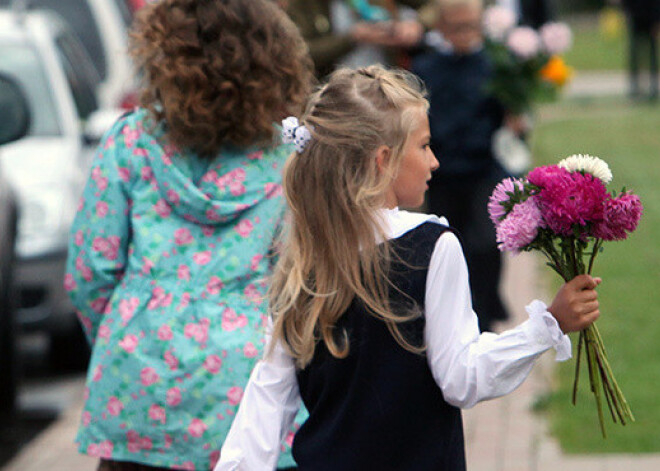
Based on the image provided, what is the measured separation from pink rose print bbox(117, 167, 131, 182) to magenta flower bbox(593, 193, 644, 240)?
1.28 m

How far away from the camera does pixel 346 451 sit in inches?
116

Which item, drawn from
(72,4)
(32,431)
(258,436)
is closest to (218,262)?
(258,436)

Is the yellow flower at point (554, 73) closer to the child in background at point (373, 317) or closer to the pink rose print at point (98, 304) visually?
the pink rose print at point (98, 304)

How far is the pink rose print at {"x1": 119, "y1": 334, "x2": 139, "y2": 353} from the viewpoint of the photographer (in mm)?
3506

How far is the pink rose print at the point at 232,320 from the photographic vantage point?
11.4 ft

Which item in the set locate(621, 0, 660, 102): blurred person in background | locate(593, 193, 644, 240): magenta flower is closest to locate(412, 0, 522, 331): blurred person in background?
locate(593, 193, 644, 240): magenta flower

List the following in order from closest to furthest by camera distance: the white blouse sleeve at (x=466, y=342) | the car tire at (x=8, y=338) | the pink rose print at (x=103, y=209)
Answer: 1. the white blouse sleeve at (x=466, y=342)
2. the pink rose print at (x=103, y=209)
3. the car tire at (x=8, y=338)

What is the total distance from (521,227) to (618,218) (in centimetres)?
20

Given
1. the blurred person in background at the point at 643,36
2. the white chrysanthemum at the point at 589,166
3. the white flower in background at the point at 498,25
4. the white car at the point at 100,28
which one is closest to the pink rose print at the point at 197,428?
the white chrysanthemum at the point at 589,166

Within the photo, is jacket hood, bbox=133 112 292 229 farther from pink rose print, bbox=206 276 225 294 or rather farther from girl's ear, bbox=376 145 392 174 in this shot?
girl's ear, bbox=376 145 392 174

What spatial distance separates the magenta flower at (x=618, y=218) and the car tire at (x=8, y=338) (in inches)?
141

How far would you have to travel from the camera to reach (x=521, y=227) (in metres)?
2.85

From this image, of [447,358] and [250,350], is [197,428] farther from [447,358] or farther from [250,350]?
[447,358]

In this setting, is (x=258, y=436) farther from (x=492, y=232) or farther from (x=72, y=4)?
(x=72, y=4)
